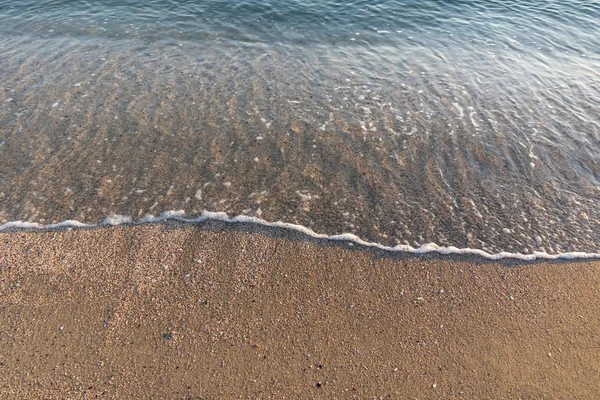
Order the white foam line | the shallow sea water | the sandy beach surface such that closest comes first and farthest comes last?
1. the sandy beach surface
2. the white foam line
3. the shallow sea water

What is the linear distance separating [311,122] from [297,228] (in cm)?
335

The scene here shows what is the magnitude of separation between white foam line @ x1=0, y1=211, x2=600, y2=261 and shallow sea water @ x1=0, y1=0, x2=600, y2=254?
0.43 ft

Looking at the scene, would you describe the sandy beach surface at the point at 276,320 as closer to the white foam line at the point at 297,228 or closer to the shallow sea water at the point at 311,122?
the white foam line at the point at 297,228

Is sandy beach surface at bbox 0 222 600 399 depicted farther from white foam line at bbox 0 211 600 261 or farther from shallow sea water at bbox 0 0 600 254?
shallow sea water at bbox 0 0 600 254

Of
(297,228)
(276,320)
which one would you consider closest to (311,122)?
(297,228)

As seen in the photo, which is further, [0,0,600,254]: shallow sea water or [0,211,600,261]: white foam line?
[0,0,600,254]: shallow sea water

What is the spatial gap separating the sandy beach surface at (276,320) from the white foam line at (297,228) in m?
0.15

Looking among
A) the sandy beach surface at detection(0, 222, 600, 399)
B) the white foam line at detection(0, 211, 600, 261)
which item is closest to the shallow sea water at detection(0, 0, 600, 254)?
the white foam line at detection(0, 211, 600, 261)

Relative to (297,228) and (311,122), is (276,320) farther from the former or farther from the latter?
(311,122)

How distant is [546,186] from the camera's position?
6.73 meters

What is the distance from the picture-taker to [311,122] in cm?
825

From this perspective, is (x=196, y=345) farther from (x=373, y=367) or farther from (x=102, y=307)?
(x=373, y=367)

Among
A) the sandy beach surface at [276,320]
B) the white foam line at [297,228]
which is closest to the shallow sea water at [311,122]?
the white foam line at [297,228]

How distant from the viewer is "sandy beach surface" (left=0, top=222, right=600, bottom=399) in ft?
12.7
